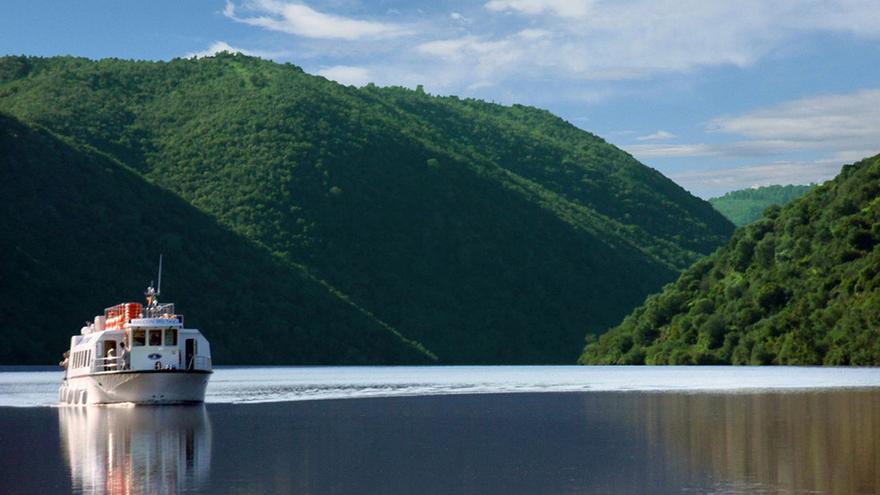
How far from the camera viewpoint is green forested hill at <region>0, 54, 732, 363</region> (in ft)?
534

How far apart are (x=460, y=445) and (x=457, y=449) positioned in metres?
1.10

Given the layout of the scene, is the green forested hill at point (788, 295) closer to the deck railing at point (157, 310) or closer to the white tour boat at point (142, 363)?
the deck railing at point (157, 310)

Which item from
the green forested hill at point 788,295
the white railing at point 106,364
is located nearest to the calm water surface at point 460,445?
the white railing at point 106,364

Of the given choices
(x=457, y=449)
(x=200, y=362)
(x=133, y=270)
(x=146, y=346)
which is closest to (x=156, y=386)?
(x=200, y=362)

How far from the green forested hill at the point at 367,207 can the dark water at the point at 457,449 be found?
4309 inches

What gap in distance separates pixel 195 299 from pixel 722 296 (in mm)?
54292

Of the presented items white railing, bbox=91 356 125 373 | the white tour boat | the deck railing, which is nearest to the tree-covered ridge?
the deck railing

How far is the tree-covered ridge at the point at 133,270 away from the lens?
12756cm

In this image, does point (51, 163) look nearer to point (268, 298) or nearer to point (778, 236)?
point (268, 298)

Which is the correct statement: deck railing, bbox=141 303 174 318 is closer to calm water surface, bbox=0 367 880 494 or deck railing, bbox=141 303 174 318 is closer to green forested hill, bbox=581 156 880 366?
calm water surface, bbox=0 367 880 494

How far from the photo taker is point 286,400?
5988 centimetres

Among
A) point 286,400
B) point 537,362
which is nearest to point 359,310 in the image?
point 537,362

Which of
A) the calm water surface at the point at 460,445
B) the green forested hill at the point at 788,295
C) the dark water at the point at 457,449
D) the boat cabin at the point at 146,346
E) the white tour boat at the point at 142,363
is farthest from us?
the green forested hill at the point at 788,295

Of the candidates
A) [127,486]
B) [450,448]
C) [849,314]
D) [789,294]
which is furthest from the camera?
[789,294]
